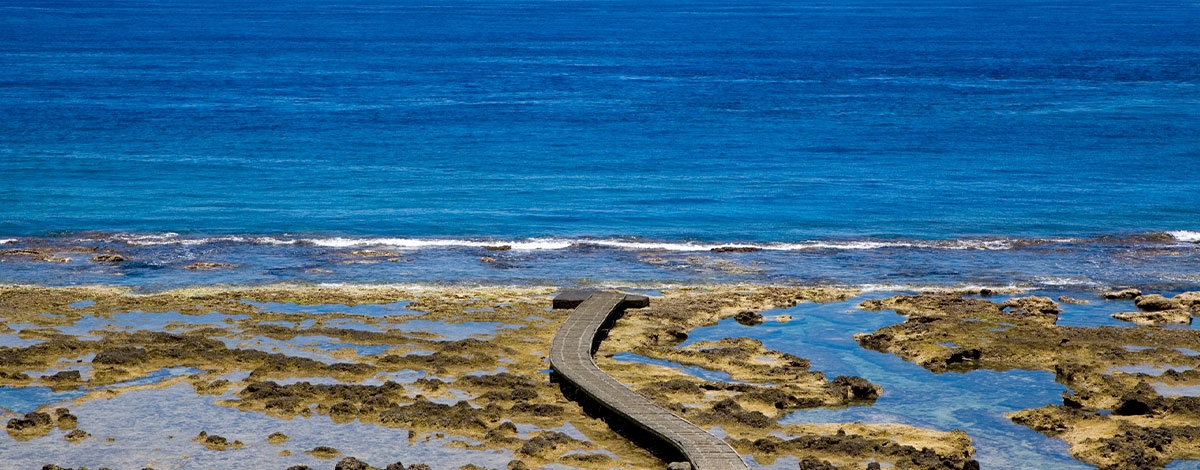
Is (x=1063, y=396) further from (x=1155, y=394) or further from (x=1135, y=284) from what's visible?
(x=1135, y=284)

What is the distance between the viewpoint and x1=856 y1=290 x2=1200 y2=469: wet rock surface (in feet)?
65.3

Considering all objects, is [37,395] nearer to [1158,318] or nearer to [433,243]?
[433,243]

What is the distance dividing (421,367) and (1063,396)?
11.7m

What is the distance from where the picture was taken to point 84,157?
184ft

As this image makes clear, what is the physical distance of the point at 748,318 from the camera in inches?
1117

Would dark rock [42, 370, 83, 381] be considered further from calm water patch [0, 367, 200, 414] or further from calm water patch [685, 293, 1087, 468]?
calm water patch [685, 293, 1087, 468]

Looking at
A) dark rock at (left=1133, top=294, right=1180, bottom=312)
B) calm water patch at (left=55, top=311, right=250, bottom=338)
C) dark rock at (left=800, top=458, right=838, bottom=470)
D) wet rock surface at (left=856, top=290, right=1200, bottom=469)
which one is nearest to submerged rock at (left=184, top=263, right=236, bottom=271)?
calm water patch at (left=55, top=311, right=250, bottom=338)

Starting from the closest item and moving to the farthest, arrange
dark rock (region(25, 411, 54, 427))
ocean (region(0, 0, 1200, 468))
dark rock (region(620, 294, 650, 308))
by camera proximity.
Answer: dark rock (region(25, 411, 54, 427)) < dark rock (region(620, 294, 650, 308)) < ocean (region(0, 0, 1200, 468))

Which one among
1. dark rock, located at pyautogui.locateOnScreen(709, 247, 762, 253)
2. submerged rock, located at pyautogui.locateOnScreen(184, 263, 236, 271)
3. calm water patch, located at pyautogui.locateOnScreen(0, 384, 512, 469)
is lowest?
dark rock, located at pyautogui.locateOnScreen(709, 247, 762, 253)

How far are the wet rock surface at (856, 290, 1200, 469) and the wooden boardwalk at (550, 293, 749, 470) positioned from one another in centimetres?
558

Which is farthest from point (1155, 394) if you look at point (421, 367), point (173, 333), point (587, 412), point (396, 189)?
point (396, 189)

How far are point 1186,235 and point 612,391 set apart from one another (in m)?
25.8

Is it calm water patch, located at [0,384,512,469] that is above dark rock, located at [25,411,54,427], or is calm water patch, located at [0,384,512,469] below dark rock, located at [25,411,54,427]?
below

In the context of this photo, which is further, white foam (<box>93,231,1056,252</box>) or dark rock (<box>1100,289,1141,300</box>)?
white foam (<box>93,231,1056,252</box>)
